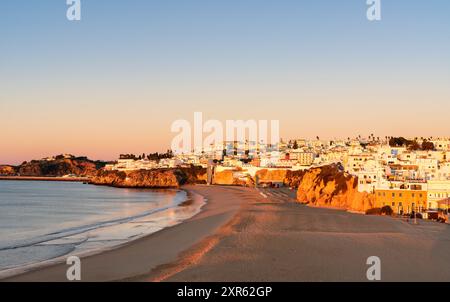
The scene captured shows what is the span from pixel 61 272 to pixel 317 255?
7.83 metres

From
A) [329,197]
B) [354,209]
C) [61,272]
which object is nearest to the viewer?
[61,272]

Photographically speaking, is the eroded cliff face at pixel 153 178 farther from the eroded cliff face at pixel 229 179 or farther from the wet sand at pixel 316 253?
the wet sand at pixel 316 253

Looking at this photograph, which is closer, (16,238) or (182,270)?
(182,270)

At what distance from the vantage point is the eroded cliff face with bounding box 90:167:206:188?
412 ft

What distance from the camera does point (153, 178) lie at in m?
128

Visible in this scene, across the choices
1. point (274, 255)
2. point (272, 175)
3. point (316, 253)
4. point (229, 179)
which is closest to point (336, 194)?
point (316, 253)

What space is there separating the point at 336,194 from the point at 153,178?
90.5 meters

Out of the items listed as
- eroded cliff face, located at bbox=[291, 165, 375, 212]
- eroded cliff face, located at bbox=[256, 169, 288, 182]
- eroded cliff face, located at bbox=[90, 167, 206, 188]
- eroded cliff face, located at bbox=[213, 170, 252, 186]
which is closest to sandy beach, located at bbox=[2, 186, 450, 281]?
eroded cliff face, located at bbox=[291, 165, 375, 212]

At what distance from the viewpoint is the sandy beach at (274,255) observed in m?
13.4

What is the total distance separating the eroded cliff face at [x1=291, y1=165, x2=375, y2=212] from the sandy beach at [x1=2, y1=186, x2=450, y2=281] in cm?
1055

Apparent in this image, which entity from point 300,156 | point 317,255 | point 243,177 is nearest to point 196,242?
point 317,255

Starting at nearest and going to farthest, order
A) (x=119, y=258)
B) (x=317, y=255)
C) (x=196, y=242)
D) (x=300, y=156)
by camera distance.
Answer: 1. (x=317, y=255)
2. (x=119, y=258)
3. (x=196, y=242)
4. (x=300, y=156)
